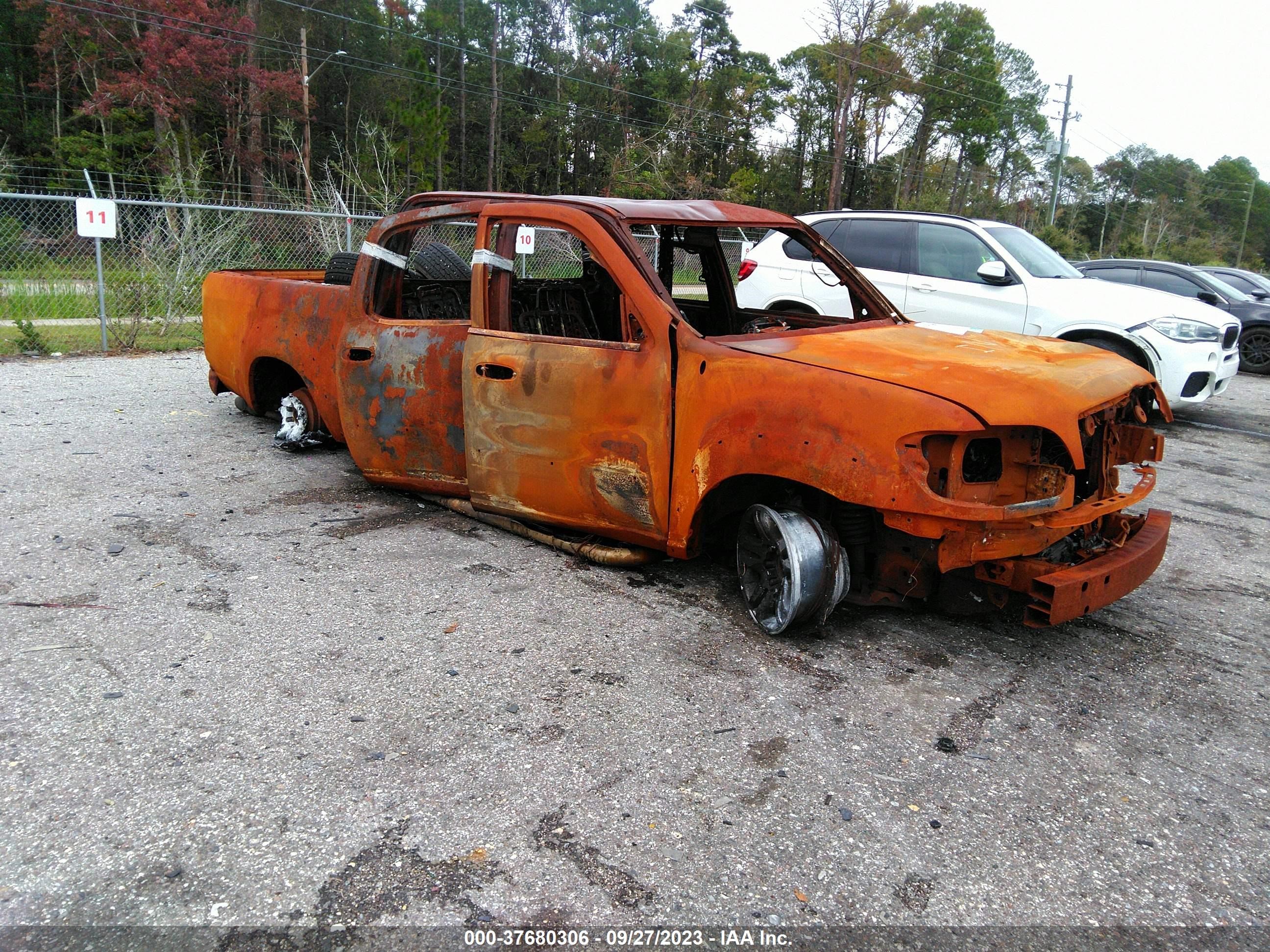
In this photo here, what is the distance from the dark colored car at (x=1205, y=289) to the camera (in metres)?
13.1

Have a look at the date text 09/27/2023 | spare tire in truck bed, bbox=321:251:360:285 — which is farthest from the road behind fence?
the date text 09/27/2023

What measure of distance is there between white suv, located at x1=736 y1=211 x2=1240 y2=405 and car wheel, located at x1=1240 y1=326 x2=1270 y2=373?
646cm

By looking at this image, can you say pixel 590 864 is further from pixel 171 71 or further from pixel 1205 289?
pixel 171 71

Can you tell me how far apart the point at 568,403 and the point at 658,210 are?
1.07 m

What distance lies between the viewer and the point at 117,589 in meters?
3.94

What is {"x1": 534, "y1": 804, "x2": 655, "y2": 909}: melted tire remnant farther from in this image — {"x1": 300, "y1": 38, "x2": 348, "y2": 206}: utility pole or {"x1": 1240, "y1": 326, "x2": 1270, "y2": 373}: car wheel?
{"x1": 300, "y1": 38, "x2": 348, "y2": 206}: utility pole

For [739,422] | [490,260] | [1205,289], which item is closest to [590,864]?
[739,422]

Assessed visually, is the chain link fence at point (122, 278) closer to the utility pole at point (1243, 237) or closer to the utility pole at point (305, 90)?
the utility pole at point (305, 90)

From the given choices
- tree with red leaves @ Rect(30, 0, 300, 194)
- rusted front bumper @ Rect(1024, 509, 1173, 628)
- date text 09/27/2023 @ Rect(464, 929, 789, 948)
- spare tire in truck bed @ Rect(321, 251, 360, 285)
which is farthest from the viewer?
tree with red leaves @ Rect(30, 0, 300, 194)

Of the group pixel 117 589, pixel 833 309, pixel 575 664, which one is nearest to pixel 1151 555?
pixel 575 664

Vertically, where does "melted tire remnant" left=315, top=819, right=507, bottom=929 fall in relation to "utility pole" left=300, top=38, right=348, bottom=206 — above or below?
below

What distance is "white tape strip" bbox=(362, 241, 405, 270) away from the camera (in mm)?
4973

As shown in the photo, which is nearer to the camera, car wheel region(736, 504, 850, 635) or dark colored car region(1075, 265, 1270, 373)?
car wheel region(736, 504, 850, 635)

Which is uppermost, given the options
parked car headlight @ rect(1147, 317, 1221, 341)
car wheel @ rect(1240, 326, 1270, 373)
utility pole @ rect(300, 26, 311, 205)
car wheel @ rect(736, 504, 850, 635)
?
utility pole @ rect(300, 26, 311, 205)
